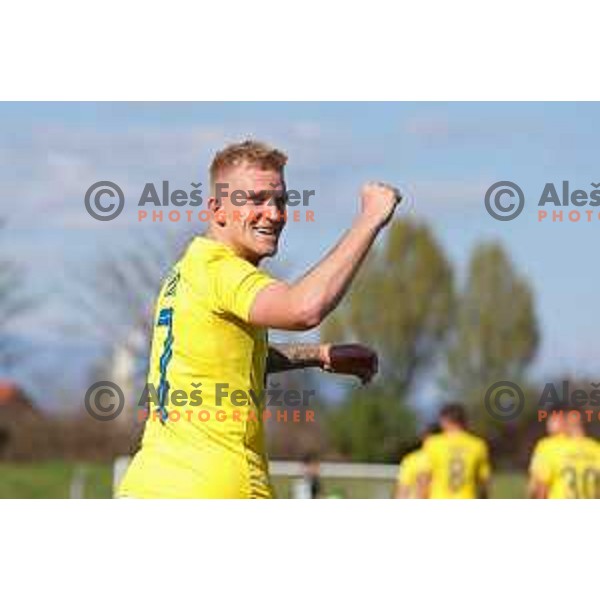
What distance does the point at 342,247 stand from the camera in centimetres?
412

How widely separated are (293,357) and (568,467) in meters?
6.15

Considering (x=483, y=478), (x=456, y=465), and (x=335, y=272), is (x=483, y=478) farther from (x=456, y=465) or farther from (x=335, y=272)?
(x=335, y=272)

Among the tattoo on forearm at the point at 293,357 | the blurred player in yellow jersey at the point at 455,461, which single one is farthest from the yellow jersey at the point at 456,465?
the tattoo on forearm at the point at 293,357

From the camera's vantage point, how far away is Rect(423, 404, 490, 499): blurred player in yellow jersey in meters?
12.4

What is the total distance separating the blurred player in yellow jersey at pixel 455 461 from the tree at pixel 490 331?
16.3 m

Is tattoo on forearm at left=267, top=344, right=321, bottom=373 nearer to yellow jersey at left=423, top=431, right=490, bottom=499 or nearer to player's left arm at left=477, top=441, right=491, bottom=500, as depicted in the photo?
yellow jersey at left=423, top=431, right=490, bottom=499

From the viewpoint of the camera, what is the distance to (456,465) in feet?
41.1

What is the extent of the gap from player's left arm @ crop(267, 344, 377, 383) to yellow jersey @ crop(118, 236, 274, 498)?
1.43 feet
